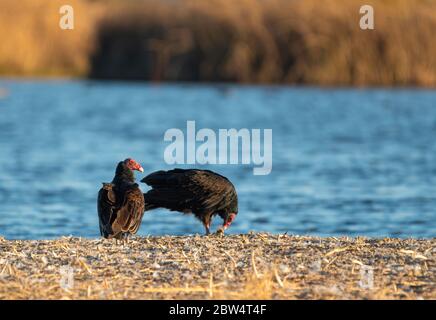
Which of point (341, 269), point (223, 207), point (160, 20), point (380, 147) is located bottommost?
point (341, 269)

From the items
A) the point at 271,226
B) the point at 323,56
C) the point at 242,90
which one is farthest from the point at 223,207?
the point at 242,90

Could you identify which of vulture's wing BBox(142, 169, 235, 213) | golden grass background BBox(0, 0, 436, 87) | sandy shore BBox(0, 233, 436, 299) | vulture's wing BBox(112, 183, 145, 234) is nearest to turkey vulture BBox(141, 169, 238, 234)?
vulture's wing BBox(142, 169, 235, 213)

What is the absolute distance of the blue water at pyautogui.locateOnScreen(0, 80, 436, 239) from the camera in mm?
17125

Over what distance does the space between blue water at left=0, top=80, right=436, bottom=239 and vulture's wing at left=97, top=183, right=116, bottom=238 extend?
4.07m

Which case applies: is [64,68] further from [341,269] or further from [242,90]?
[341,269]

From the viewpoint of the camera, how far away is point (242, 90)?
41125 millimetres

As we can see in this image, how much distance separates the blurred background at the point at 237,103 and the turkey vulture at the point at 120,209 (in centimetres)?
402

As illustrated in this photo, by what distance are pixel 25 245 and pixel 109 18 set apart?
116 feet

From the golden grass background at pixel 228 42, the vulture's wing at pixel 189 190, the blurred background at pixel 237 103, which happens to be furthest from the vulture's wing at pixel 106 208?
the golden grass background at pixel 228 42

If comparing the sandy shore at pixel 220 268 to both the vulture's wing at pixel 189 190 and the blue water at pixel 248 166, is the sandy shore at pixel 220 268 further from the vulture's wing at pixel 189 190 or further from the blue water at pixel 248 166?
the blue water at pixel 248 166

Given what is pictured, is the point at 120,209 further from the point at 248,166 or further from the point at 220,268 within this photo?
the point at 248,166

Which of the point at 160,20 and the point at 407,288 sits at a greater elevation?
the point at 160,20

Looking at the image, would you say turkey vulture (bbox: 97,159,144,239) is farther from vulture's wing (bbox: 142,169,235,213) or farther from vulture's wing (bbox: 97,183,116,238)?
vulture's wing (bbox: 142,169,235,213)

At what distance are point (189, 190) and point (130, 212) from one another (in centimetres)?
120
